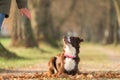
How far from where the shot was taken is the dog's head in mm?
11633

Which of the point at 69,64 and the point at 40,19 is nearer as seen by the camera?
the point at 69,64

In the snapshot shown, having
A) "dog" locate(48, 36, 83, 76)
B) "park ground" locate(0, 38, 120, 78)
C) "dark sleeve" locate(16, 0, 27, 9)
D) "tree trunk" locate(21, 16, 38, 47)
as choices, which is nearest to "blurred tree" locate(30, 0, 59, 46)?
"park ground" locate(0, 38, 120, 78)

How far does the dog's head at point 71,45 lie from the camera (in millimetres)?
11633

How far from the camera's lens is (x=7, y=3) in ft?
32.5

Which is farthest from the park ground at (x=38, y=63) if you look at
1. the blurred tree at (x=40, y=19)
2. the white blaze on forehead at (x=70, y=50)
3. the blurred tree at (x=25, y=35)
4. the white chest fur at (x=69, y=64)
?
the white blaze on forehead at (x=70, y=50)

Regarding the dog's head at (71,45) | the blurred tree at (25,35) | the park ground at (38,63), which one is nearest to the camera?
A: the dog's head at (71,45)

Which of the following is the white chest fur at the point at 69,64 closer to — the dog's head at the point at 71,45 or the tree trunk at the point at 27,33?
the dog's head at the point at 71,45

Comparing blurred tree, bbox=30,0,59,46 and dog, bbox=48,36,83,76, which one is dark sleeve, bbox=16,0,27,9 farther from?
blurred tree, bbox=30,0,59,46

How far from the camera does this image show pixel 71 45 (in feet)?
38.3

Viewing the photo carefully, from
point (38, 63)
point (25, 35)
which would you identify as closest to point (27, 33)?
point (25, 35)

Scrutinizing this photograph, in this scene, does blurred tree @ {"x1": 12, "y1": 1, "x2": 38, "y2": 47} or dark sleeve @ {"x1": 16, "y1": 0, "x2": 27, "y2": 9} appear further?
blurred tree @ {"x1": 12, "y1": 1, "x2": 38, "y2": 47}

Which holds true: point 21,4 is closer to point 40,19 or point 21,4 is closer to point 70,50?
point 70,50

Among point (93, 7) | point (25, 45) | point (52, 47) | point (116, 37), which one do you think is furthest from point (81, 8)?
point (25, 45)

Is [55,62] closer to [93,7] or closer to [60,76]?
[60,76]
